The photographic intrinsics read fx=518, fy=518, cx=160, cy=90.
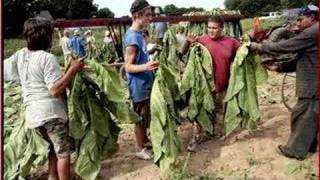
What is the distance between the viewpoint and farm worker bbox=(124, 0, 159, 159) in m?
4.46

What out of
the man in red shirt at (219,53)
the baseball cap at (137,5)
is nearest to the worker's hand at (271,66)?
the man in red shirt at (219,53)

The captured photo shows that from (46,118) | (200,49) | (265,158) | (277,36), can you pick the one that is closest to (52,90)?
(46,118)

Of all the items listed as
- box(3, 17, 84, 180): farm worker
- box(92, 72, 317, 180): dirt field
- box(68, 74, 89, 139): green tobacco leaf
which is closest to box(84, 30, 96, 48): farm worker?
box(92, 72, 317, 180): dirt field

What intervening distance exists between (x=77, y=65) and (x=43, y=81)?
281 millimetres

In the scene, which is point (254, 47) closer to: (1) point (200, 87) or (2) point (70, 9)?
(1) point (200, 87)

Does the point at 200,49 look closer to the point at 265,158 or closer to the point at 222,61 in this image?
the point at 222,61

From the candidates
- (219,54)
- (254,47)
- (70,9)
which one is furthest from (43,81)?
(70,9)

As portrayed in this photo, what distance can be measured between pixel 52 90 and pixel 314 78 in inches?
85.9

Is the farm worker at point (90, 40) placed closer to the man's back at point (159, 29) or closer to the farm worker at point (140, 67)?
the man's back at point (159, 29)

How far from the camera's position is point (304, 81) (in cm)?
445

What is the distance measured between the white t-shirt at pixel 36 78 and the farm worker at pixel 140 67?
80 cm

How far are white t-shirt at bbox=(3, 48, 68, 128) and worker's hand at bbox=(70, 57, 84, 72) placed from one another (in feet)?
0.34

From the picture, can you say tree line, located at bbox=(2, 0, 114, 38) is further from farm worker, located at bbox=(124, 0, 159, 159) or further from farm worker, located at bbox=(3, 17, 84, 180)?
farm worker, located at bbox=(124, 0, 159, 159)

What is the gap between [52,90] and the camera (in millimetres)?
3764
